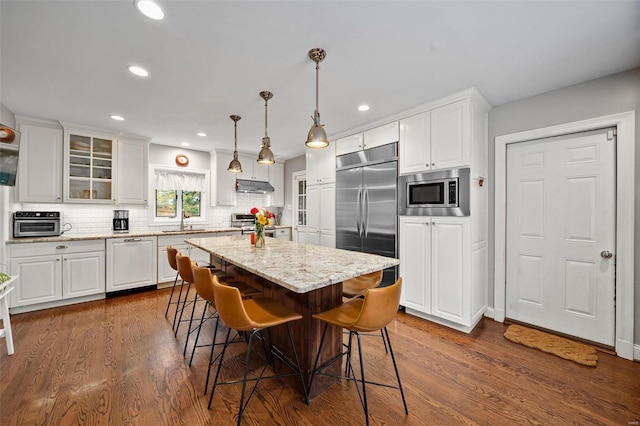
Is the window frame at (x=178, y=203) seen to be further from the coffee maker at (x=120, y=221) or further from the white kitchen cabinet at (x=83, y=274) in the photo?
the white kitchen cabinet at (x=83, y=274)

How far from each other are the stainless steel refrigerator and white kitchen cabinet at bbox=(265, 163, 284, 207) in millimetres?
2339

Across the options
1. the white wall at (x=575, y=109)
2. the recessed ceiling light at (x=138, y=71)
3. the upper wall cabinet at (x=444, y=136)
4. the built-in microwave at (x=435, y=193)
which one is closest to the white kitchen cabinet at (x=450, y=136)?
the upper wall cabinet at (x=444, y=136)

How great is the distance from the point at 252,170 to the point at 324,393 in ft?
15.2

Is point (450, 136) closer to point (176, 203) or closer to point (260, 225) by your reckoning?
point (260, 225)

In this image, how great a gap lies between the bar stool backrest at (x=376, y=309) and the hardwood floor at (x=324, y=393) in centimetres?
64

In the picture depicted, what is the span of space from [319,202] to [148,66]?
2.81 metres

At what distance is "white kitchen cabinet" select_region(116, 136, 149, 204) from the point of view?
4129 mm

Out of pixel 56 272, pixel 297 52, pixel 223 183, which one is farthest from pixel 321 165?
pixel 56 272

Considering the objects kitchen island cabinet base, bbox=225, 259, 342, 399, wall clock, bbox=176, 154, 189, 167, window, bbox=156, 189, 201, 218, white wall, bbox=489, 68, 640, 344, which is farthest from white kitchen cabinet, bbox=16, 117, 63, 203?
white wall, bbox=489, 68, 640, 344

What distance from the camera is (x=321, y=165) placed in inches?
170

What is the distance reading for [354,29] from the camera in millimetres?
1776

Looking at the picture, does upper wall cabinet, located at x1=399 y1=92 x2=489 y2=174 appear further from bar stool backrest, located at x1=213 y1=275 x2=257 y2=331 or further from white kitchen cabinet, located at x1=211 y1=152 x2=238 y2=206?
white kitchen cabinet, located at x1=211 y1=152 x2=238 y2=206

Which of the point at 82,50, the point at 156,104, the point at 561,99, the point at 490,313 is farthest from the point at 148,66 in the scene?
the point at 490,313

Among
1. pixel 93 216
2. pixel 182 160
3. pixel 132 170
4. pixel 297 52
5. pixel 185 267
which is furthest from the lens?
pixel 182 160
